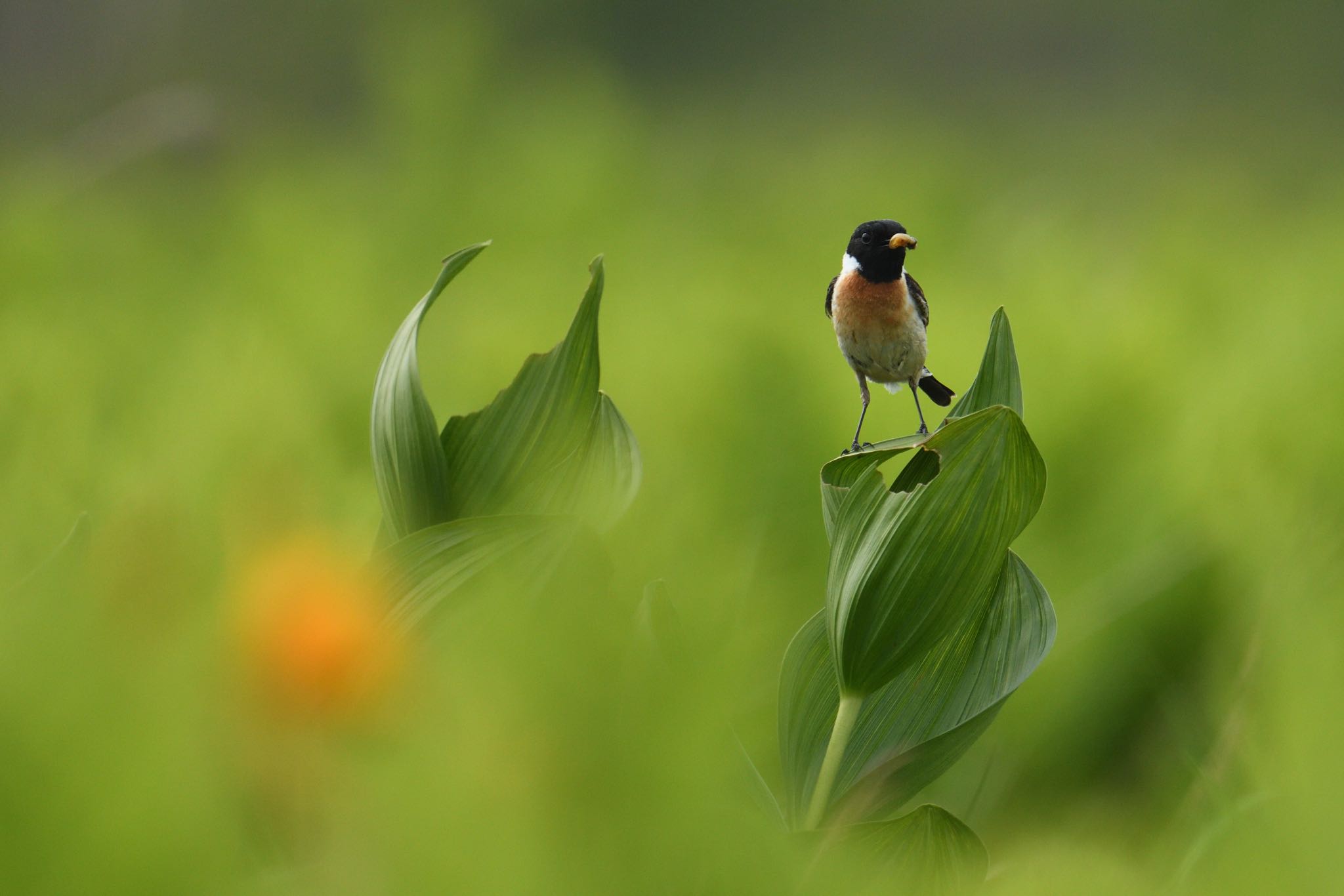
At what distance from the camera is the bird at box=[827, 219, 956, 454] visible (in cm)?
27

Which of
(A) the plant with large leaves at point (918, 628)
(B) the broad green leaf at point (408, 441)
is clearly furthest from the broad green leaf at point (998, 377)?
(B) the broad green leaf at point (408, 441)

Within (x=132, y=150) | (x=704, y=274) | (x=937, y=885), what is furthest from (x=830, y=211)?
(x=937, y=885)

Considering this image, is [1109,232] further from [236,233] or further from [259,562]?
[259,562]

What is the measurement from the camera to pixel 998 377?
8.8 inches

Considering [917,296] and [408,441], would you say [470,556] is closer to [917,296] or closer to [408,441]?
[408,441]

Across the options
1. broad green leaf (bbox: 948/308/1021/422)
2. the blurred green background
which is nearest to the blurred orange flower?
the blurred green background

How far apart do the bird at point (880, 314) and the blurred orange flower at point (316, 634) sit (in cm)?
15

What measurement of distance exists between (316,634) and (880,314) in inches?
7.1

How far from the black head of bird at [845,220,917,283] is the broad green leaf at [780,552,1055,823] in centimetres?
9

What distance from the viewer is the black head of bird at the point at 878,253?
275mm

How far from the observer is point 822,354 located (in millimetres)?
525

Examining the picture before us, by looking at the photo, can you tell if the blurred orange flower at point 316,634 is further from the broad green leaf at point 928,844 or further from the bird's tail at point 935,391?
Result: the bird's tail at point 935,391

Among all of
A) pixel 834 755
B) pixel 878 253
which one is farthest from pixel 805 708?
pixel 878 253

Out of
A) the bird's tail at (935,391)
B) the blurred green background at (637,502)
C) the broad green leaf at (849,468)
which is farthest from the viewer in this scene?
the bird's tail at (935,391)
